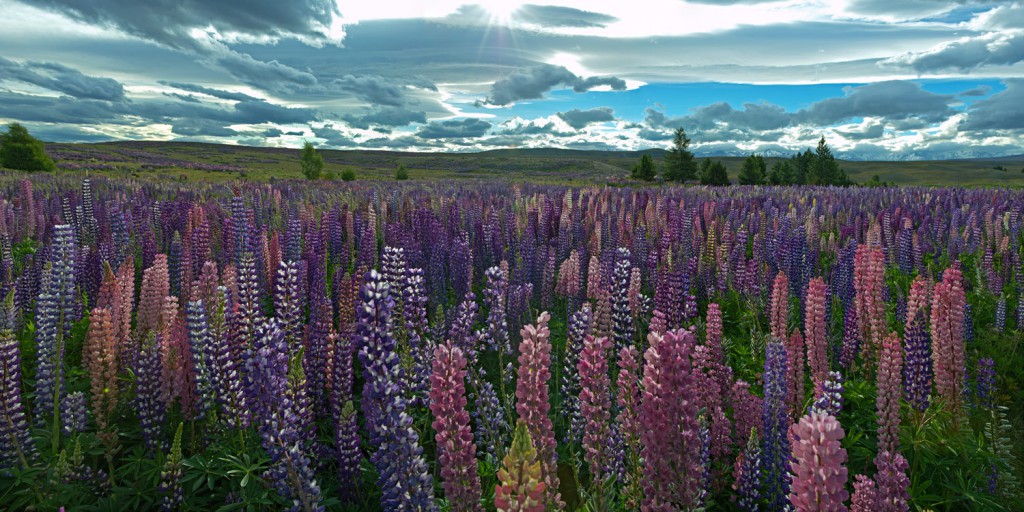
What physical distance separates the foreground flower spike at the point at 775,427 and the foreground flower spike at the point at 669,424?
1575 mm

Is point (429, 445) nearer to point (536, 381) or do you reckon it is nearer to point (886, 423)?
point (536, 381)

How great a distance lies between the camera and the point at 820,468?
181 centimetres

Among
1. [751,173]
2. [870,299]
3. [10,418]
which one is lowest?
[10,418]

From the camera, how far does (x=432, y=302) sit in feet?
25.0

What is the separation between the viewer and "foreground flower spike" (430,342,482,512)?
2.34 metres

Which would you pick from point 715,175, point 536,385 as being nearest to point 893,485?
point 536,385

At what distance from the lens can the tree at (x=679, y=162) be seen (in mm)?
64438

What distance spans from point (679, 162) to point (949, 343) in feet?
208

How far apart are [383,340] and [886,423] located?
359 cm

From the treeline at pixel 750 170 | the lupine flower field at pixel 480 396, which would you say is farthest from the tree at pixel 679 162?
the lupine flower field at pixel 480 396

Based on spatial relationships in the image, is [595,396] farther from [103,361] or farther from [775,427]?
[103,361]

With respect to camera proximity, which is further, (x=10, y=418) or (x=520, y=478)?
(x=10, y=418)

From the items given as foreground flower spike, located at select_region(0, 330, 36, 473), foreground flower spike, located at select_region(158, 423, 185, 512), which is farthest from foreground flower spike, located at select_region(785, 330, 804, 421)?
foreground flower spike, located at select_region(0, 330, 36, 473)

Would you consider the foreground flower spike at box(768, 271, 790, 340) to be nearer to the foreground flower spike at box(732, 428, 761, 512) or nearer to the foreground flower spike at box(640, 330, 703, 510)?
the foreground flower spike at box(732, 428, 761, 512)
